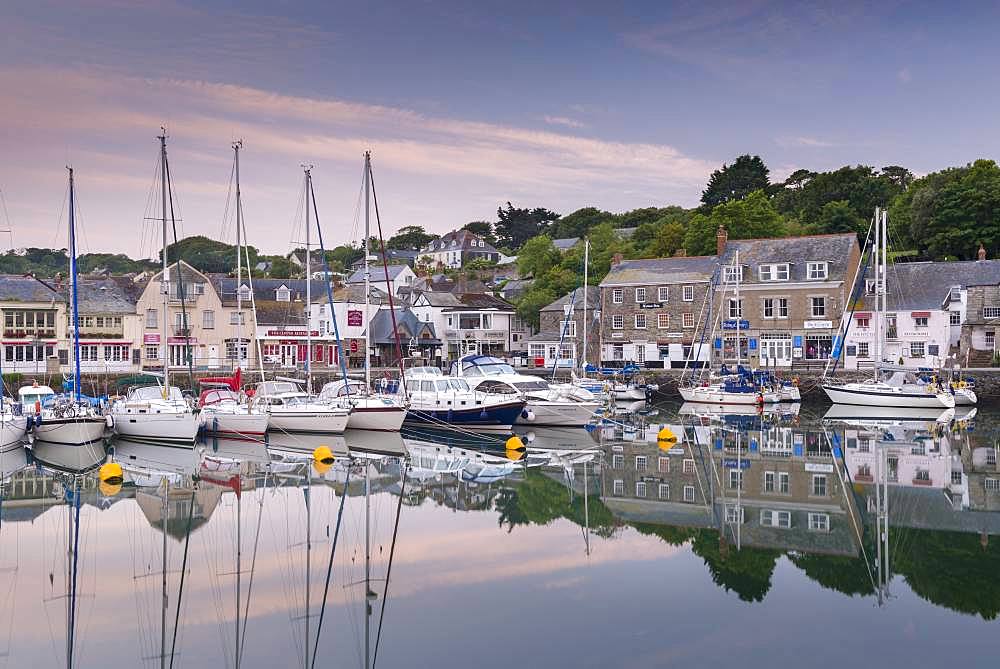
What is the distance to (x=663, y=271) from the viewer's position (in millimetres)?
68188

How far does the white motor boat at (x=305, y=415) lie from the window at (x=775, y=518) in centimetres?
1837

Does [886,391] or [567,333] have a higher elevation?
[567,333]

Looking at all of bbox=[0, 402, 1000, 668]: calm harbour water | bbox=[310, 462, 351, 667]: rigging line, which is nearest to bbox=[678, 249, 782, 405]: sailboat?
bbox=[0, 402, 1000, 668]: calm harbour water

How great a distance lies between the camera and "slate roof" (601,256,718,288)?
218 ft

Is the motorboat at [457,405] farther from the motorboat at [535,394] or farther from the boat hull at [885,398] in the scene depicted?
the boat hull at [885,398]

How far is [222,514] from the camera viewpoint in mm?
21891

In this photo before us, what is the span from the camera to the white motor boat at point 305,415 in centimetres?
3556

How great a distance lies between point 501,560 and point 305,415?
19591mm

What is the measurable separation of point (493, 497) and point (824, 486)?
30.7 ft

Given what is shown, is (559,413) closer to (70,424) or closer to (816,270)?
(70,424)

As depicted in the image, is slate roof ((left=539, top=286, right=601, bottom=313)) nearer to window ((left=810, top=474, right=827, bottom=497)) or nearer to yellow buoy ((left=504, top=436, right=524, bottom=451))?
yellow buoy ((left=504, top=436, right=524, bottom=451))

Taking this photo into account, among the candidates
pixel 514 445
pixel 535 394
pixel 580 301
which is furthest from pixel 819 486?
pixel 580 301

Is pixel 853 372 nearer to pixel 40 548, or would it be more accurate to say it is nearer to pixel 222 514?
pixel 222 514

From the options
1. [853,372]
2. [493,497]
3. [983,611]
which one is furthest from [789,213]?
[983,611]
